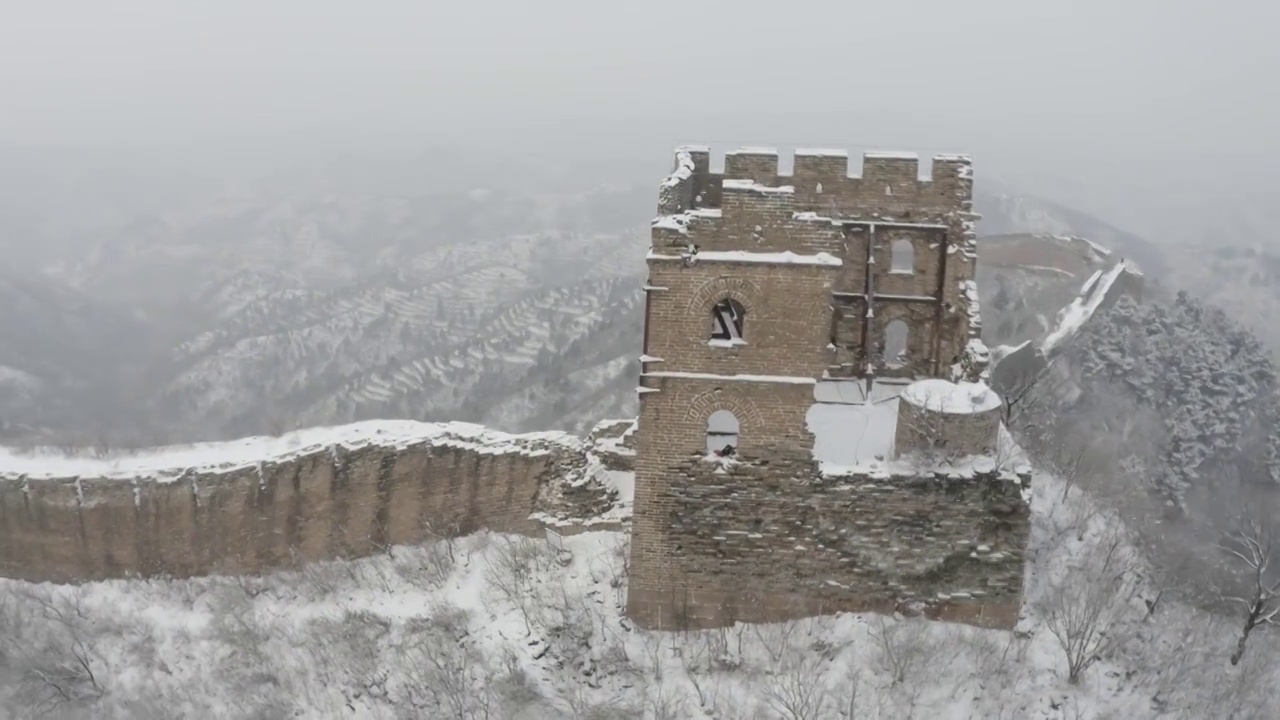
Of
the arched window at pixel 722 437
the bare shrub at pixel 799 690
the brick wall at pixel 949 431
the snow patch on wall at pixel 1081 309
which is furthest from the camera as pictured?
the snow patch on wall at pixel 1081 309

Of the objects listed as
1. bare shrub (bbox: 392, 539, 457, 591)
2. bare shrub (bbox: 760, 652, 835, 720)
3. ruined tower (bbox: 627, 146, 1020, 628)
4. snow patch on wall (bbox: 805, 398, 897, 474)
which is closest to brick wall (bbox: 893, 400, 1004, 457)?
Result: ruined tower (bbox: 627, 146, 1020, 628)

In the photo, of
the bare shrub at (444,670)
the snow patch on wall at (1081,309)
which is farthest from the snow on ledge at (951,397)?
the snow patch on wall at (1081,309)

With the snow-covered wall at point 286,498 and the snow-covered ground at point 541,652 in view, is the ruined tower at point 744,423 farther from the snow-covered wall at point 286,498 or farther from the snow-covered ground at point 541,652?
the snow-covered wall at point 286,498

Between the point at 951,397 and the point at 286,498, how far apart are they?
12904 millimetres

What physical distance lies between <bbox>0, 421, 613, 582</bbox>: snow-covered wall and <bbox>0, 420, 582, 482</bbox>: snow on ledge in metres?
0.04

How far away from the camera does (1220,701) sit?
1355 cm

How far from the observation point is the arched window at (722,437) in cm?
1498

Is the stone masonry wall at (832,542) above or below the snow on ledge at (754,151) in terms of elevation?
below

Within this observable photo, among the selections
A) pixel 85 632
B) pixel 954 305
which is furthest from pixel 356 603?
pixel 954 305

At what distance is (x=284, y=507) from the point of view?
19.8 m

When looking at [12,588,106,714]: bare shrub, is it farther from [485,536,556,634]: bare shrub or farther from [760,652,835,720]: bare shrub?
[760,652,835,720]: bare shrub

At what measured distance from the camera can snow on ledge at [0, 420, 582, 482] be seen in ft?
64.0

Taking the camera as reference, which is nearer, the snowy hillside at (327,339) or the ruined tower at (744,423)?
the ruined tower at (744,423)

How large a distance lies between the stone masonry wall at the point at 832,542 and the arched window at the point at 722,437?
1.79 feet
